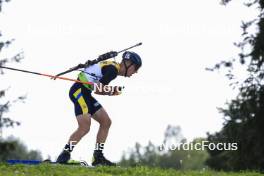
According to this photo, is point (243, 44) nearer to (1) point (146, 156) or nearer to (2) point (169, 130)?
(1) point (146, 156)

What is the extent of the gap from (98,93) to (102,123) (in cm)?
73

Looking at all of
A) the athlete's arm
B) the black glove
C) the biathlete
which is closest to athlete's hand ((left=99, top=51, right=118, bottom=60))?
the black glove

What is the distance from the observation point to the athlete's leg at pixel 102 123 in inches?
518

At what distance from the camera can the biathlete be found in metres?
12.8

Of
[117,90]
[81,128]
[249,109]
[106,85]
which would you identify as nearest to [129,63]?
[117,90]

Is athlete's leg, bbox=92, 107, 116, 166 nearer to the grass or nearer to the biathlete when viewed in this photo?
the biathlete

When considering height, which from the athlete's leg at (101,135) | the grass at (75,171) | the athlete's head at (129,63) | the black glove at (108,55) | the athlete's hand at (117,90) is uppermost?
the black glove at (108,55)

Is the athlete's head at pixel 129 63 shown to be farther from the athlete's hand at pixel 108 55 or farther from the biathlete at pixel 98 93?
the athlete's hand at pixel 108 55

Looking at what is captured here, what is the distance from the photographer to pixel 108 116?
1327 centimetres

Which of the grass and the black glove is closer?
the grass

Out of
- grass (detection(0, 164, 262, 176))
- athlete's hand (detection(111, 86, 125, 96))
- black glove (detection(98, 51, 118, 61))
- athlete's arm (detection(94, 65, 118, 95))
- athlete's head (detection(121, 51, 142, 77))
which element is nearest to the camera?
grass (detection(0, 164, 262, 176))

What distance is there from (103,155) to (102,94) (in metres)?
1.42

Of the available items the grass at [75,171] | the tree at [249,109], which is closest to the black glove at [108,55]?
the grass at [75,171]

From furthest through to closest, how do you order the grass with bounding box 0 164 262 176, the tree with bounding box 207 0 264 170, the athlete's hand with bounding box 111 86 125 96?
the tree with bounding box 207 0 264 170
the athlete's hand with bounding box 111 86 125 96
the grass with bounding box 0 164 262 176
